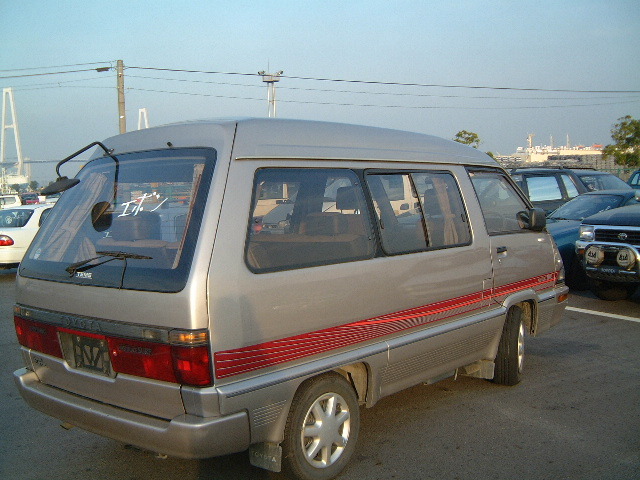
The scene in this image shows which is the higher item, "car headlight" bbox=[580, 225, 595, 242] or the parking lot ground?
"car headlight" bbox=[580, 225, 595, 242]

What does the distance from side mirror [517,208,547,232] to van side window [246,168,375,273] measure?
2113 mm

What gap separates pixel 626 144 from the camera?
101 feet

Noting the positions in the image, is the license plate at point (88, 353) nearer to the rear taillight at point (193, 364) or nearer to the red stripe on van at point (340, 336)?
the rear taillight at point (193, 364)

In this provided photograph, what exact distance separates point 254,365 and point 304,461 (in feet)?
2.42

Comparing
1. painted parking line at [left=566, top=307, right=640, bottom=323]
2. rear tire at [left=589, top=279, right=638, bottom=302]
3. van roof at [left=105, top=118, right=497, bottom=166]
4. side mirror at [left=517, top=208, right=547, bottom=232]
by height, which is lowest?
painted parking line at [left=566, top=307, right=640, bottom=323]

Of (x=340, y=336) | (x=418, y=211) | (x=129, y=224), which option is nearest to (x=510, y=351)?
(x=418, y=211)

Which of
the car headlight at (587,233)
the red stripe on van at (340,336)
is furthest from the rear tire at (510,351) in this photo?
the car headlight at (587,233)

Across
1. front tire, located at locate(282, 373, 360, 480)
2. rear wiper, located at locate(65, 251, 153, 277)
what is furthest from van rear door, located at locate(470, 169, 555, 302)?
rear wiper, located at locate(65, 251, 153, 277)

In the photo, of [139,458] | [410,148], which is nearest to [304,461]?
[139,458]

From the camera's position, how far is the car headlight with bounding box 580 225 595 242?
913 cm

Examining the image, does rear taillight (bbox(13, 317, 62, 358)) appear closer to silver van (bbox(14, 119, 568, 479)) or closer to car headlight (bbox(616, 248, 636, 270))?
silver van (bbox(14, 119, 568, 479))

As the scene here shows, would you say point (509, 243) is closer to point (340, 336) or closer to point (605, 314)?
point (340, 336)

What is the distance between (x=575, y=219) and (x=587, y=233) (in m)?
1.85

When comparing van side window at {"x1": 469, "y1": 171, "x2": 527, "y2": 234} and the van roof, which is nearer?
the van roof
